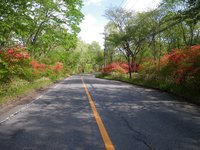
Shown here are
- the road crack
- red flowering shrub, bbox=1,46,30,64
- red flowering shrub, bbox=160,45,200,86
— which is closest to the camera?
the road crack

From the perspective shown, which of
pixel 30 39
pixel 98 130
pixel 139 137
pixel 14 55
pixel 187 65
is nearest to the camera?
pixel 139 137

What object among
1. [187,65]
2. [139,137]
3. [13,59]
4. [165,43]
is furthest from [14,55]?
[165,43]

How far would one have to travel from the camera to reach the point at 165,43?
46.5m

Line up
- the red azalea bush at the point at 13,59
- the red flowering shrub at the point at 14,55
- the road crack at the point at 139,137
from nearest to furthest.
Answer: the road crack at the point at 139,137, the red azalea bush at the point at 13,59, the red flowering shrub at the point at 14,55

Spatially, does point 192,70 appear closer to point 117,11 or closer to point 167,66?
point 167,66

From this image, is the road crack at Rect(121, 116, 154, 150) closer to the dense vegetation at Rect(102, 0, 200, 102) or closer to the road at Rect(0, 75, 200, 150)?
the road at Rect(0, 75, 200, 150)

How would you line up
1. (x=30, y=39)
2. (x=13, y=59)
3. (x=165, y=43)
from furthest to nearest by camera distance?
(x=165, y=43) < (x=30, y=39) < (x=13, y=59)

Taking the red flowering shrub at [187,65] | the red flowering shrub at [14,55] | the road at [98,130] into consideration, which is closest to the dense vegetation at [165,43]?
the red flowering shrub at [187,65]

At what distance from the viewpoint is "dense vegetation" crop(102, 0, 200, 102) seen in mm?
13945

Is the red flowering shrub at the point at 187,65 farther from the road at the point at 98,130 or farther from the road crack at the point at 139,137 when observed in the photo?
the road crack at the point at 139,137

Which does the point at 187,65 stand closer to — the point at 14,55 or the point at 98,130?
the point at 98,130

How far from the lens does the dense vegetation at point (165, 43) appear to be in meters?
13.9

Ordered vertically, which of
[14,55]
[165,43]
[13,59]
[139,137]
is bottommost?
[139,137]

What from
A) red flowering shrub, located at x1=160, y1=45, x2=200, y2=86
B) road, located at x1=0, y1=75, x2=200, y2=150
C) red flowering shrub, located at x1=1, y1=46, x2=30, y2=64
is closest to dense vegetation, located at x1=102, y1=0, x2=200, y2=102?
red flowering shrub, located at x1=160, y1=45, x2=200, y2=86
